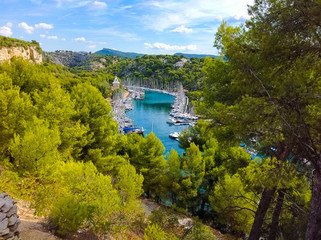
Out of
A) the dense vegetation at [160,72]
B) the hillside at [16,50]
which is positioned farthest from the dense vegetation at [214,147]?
the dense vegetation at [160,72]

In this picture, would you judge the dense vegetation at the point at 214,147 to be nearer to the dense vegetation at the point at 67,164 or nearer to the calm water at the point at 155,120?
the dense vegetation at the point at 67,164

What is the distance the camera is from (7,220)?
17.8 ft

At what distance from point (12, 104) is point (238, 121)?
32.8 feet

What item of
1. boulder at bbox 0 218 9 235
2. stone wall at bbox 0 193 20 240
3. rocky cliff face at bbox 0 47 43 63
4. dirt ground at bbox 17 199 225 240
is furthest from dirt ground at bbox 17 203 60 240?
rocky cliff face at bbox 0 47 43 63

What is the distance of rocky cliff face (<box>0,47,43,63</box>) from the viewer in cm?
3865

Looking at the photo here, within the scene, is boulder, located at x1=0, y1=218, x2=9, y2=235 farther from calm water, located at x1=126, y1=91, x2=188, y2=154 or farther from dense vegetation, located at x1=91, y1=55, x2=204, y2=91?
dense vegetation, located at x1=91, y1=55, x2=204, y2=91

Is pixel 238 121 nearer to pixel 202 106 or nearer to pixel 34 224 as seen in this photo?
pixel 202 106

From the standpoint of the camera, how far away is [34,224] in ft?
25.6

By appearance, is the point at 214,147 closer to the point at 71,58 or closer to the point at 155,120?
the point at 155,120

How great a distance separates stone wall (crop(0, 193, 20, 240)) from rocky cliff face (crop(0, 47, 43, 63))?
39.3m

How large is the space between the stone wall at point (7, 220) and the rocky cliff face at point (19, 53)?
39.3 meters

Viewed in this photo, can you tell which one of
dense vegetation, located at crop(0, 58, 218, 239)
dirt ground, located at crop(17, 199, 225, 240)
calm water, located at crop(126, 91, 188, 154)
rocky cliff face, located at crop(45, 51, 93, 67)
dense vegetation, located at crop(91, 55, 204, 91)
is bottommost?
calm water, located at crop(126, 91, 188, 154)

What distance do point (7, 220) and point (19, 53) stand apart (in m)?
49.9

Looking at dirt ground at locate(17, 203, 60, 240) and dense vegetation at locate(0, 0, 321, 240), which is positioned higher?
dense vegetation at locate(0, 0, 321, 240)
